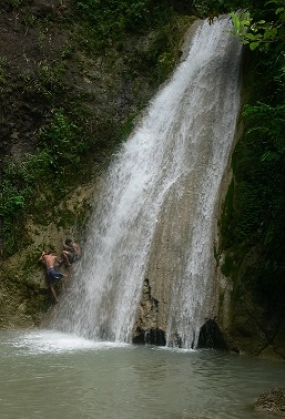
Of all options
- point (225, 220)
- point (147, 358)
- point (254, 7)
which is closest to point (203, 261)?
point (225, 220)

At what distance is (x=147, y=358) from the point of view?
28.6 ft

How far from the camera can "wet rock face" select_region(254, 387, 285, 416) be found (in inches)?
233

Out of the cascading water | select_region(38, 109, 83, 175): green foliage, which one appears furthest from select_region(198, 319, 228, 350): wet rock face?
select_region(38, 109, 83, 175): green foliage

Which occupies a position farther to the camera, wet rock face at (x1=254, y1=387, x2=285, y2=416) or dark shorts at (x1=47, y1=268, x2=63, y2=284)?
dark shorts at (x1=47, y1=268, x2=63, y2=284)

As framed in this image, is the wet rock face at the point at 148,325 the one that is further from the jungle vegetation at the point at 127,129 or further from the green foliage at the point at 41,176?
the green foliage at the point at 41,176

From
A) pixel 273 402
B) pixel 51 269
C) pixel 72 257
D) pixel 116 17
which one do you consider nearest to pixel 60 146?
pixel 72 257

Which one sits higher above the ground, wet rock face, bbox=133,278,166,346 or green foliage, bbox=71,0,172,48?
green foliage, bbox=71,0,172,48

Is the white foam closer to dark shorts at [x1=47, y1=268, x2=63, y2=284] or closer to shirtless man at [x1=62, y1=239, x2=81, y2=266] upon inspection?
dark shorts at [x1=47, y1=268, x2=63, y2=284]

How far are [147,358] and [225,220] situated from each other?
9.78 feet

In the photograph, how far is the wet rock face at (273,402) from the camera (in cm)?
591

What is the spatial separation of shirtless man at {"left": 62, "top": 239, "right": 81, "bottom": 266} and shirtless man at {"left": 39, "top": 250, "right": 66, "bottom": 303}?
0.84 ft

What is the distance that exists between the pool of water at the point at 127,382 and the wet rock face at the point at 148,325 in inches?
13.3

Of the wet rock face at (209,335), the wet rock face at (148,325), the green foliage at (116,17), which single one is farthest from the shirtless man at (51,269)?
the green foliage at (116,17)

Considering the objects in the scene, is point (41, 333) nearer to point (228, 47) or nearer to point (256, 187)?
point (256, 187)
